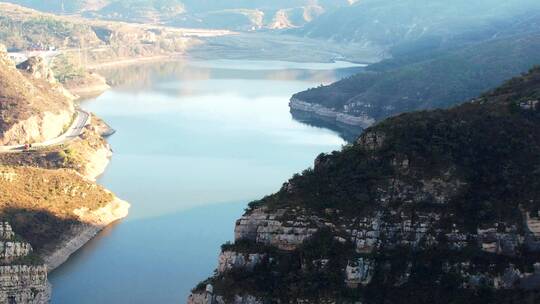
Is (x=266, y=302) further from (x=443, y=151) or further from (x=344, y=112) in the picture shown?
(x=344, y=112)

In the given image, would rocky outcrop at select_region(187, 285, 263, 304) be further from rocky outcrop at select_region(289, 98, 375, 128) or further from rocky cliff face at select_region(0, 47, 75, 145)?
rocky outcrop at select_region(289, 98, 375, 128)

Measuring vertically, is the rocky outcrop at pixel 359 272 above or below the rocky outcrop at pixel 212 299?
above

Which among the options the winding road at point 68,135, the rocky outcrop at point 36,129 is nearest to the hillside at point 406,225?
the winding road at point 68,135

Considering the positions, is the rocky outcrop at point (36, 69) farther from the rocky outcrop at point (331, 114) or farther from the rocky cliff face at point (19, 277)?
the rocky cliff face at point (19, 277)

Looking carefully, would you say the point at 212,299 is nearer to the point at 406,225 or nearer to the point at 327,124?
the point at 406,225

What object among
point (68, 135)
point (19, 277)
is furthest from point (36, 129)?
point (19, 277)

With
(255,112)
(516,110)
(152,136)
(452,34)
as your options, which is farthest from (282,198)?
(452,34)
